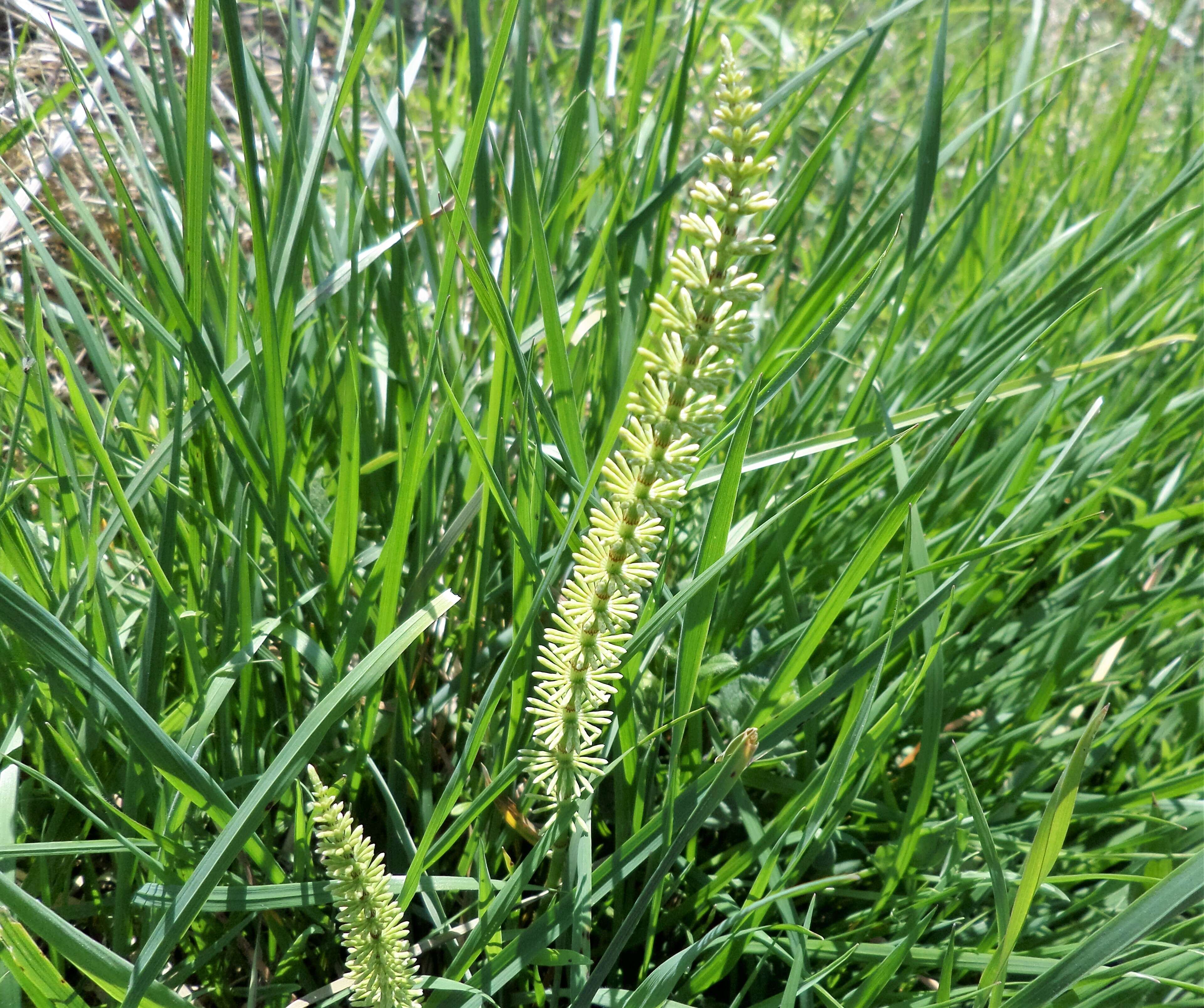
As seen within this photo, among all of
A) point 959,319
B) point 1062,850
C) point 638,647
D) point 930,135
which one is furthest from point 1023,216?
point 638,647

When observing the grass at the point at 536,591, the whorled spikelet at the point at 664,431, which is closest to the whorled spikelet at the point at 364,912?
the grass at the point at 536,591

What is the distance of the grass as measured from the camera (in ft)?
3.25

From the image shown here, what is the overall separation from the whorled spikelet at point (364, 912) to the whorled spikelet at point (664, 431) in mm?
181

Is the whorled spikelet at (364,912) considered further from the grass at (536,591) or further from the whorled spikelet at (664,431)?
the whorled spikelet at (664,431)

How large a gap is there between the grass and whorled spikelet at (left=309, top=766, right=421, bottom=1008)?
0.07 metres

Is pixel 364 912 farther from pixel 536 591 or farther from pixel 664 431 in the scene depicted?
pixel 664 431

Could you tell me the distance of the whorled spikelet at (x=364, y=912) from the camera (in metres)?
0.82

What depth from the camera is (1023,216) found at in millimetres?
2359

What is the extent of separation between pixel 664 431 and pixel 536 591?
1.09 feet

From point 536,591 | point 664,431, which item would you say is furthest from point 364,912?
point 664,431

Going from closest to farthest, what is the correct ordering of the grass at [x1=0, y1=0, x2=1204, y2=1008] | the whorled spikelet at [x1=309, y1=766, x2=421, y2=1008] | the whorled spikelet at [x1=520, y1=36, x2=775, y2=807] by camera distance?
the whorled spikelet at [x1=520, y1=36, x2=775, y2=807]
the whorled spikelet at [x1=309, y1=766, x2=421, y2=1008]
the grass at [x1=0, y1=0, x2=1204, y2=1008]

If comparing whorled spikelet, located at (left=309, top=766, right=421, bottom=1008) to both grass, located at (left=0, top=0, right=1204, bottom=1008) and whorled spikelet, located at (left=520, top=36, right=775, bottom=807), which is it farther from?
whorled spikelet, located at (left=520, top=36, right=775, bottom=807)

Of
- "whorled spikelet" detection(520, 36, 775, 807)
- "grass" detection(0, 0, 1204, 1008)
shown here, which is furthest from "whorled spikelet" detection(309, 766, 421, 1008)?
"whorled spikelet" detection(520, 36, 775, 807)

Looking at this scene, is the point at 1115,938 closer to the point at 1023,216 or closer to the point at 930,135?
the point at 930,135
